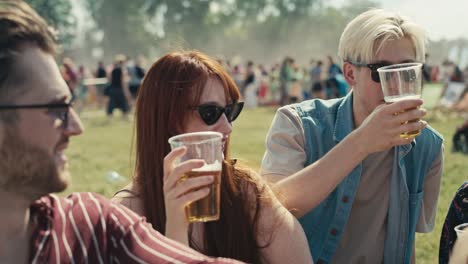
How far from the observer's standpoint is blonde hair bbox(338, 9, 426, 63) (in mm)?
2822

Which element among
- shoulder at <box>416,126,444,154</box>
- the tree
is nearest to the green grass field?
shoulder at <box>416,126,444,154</box>

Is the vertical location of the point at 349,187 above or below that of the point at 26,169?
below

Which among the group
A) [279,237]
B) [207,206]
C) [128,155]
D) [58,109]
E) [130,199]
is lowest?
[128,155]

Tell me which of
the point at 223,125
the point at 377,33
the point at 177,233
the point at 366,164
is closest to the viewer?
the point at 177,233

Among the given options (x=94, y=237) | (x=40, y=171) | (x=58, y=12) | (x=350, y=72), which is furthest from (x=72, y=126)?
(x=58, y=12)

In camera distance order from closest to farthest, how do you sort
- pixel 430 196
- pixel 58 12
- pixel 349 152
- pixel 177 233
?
pixel 177 233 → pixel 349 152 → pixel 430 196 → pixel 58 12

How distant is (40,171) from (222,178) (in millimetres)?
→ 952

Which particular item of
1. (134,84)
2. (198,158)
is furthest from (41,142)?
(134,84)

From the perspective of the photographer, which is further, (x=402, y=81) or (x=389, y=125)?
(x=402, y=81)

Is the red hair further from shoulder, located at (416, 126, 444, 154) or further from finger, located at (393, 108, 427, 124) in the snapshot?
shoulder, located at (416, 126, 444, 154)

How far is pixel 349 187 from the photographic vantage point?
2.91 meters

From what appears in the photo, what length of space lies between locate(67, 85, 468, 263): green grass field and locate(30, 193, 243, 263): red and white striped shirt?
92 cm

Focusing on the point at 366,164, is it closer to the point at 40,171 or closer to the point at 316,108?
the point at 316,108

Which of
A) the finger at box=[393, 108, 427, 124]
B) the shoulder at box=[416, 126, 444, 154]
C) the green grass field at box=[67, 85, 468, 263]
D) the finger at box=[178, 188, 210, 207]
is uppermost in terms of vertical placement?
the finger at box=[393, 108, 427, 124]
